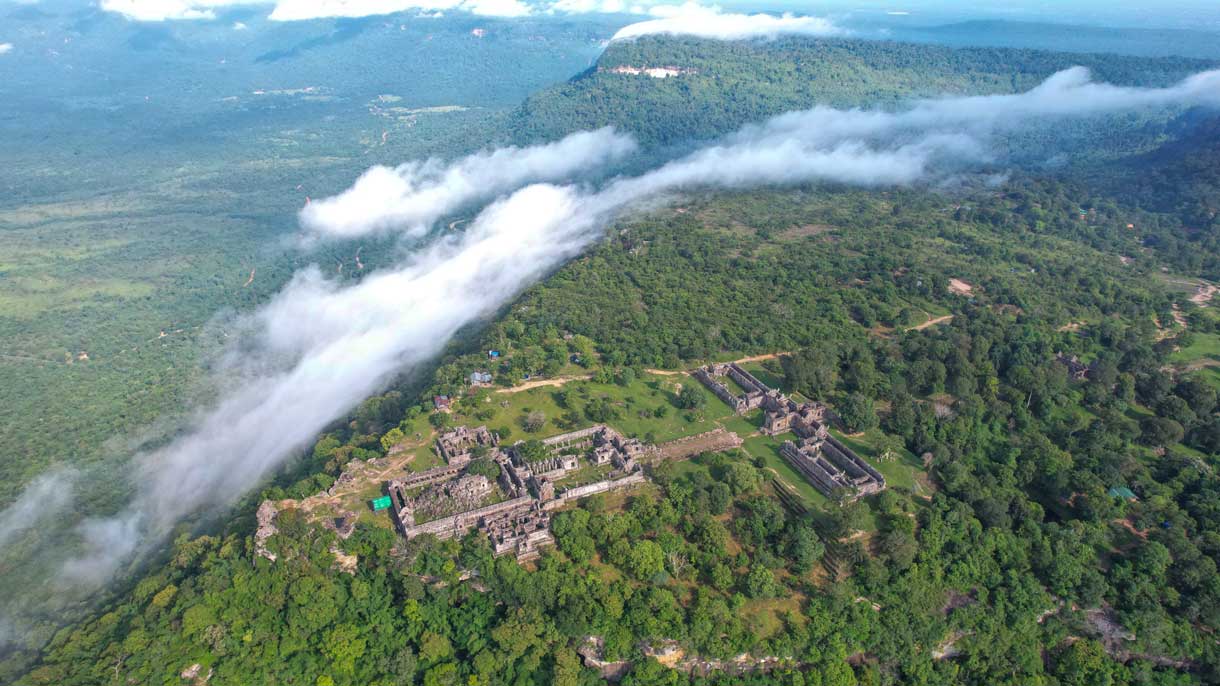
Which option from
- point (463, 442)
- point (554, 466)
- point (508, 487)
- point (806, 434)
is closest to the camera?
point (508, 487)

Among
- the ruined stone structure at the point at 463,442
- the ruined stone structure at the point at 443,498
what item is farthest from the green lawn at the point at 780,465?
the ruined stone structure at the point at 443,498

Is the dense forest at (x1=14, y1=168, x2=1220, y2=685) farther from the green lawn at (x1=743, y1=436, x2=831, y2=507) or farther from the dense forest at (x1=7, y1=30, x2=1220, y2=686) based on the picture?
the green lawn at (x1=743, y1=436, x2=831, y2=507)

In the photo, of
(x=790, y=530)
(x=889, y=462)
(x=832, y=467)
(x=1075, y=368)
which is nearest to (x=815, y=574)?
(x=790, y=530)

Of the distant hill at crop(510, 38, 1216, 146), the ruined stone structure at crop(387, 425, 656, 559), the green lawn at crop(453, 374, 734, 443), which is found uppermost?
the distant hill at crop(510, 38, 1216, 146)

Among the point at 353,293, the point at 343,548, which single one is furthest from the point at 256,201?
the point at 343,548

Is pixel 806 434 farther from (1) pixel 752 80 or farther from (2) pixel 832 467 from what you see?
(1) pixel 752 80

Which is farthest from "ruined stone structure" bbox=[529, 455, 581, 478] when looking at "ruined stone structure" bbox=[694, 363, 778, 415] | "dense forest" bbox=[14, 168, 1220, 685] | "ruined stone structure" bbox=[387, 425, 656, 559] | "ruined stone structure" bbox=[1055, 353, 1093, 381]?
"ruined stone structure" bbox=[1055, 353, 1093, 381]

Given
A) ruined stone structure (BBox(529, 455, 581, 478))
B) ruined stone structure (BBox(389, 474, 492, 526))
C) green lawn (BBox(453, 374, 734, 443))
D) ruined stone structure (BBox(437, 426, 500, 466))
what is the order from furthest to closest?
green lawn (BBox(453, 374, 734, 443)) → ruined stone structure (BBox(437, 426, 500, 466)) → ruined stone structure (BBox(529, 455, 581, 478)) → ruined stone structure (BBox(389, 474, 492, 526))

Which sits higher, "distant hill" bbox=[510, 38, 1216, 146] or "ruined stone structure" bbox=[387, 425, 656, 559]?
"distant hill" bbox=[510, 38, 1216, 146]
